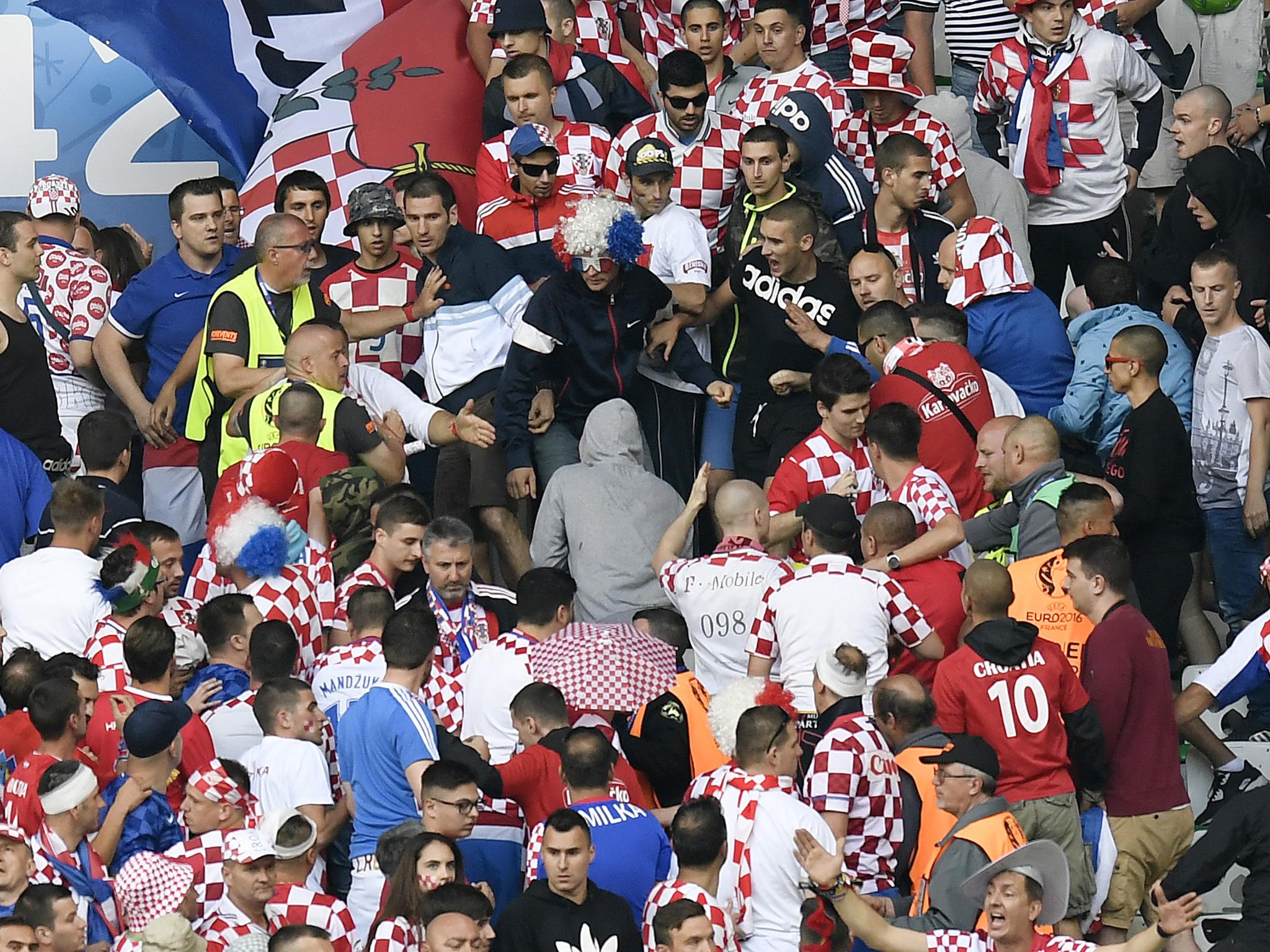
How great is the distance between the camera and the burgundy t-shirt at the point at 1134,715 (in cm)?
750

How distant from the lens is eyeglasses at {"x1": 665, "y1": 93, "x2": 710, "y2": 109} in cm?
1037

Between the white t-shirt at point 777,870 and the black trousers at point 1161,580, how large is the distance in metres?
2.68

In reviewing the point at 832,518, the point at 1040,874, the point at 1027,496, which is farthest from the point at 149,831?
the point at 1027,496

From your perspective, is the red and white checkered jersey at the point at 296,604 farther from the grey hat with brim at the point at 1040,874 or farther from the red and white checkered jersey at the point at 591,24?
the red and white checkered jersey at the point at 591,24

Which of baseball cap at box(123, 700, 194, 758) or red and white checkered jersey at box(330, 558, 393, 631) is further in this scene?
red and white checkered jersey at box(330, 558, 393, 631)

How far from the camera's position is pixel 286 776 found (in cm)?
723

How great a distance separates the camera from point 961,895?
22.0 feet

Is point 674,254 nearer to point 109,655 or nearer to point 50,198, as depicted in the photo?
point 50,198

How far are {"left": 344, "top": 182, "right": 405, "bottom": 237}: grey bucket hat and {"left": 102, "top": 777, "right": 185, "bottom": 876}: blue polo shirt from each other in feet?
11.5

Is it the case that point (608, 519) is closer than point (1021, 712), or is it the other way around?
point (1021, 712)

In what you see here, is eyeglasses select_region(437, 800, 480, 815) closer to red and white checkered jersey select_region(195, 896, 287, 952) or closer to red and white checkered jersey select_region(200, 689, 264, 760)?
red and white checkered jersey select_region(195, 896, 287, 952)

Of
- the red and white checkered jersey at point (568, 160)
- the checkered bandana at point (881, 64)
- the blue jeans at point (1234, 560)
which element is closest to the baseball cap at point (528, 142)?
the red and white checkered jersey at point (568, 160)

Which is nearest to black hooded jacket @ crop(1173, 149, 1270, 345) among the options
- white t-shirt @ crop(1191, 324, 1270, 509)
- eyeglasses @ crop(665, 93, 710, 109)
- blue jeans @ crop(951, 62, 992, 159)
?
white t-shirt @ crop(1191, 324, 1270, 509)

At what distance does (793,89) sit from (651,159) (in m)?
1.25
